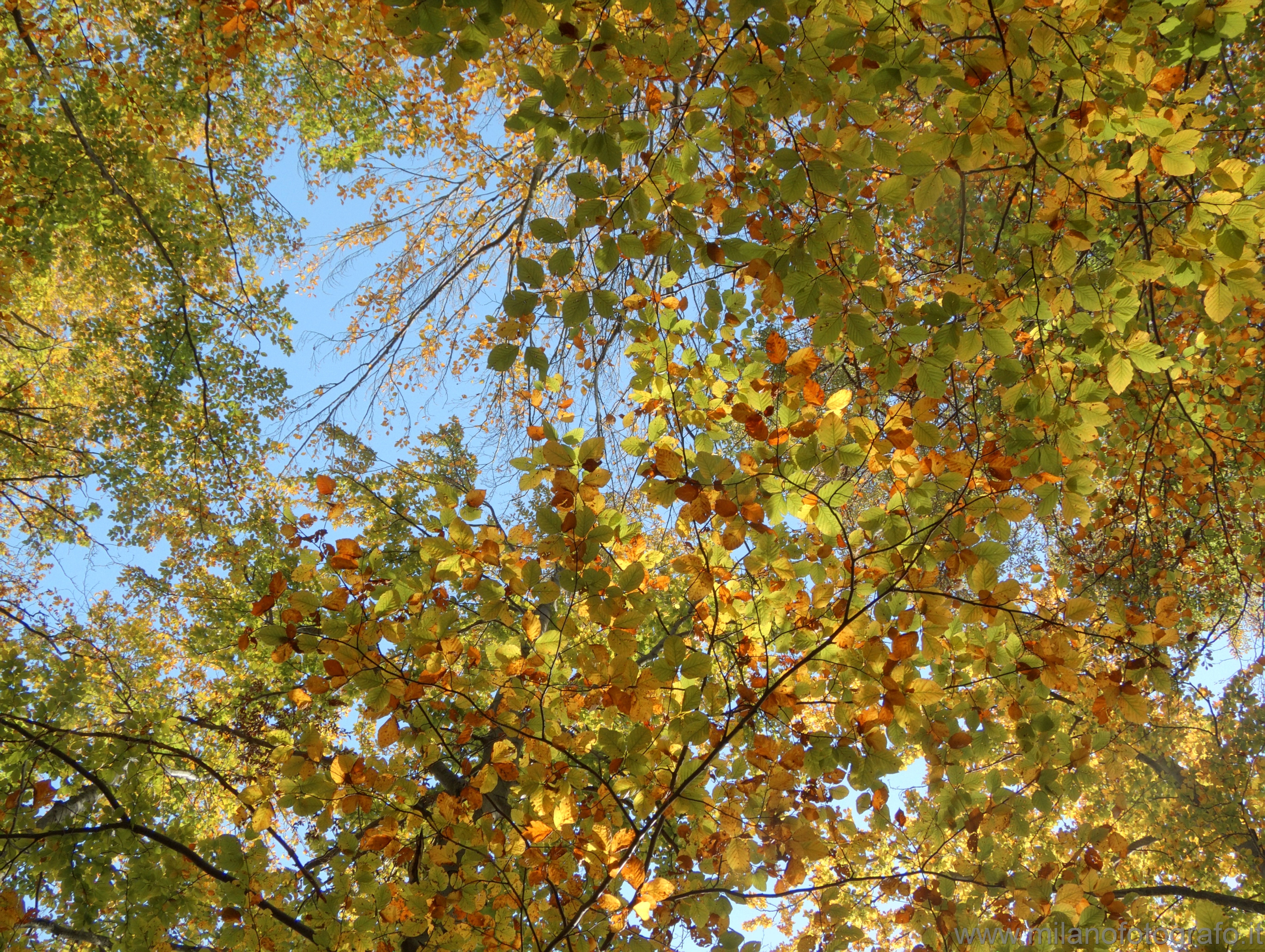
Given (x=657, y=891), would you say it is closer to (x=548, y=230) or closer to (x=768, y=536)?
(x=768, y=536)

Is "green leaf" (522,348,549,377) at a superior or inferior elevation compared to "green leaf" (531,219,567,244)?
inferior

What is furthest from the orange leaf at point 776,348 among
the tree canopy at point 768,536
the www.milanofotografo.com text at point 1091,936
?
the www.milanofotografo.com text at point 1091,936

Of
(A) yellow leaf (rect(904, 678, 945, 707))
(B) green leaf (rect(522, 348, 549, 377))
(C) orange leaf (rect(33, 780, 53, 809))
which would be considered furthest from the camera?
(C) orange leaf (rect(33, 780, 53, 809))

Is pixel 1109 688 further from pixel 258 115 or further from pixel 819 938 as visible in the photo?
pixel 258 115

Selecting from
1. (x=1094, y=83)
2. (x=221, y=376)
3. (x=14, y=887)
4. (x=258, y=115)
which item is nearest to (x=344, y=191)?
(x=258, y=115)

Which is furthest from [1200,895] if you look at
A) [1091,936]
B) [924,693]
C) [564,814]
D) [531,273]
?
[531,273]

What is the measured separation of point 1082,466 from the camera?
1861mm

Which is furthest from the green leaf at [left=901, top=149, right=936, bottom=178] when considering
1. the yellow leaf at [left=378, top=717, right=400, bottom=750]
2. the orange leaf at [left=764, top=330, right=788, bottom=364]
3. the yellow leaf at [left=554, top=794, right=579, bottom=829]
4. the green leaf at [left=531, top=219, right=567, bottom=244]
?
the yellow leaf at [left=378, top=717, right=400, bottom=750]

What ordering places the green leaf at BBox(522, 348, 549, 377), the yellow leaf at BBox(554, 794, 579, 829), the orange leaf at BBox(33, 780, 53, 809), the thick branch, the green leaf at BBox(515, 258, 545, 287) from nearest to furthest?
the green leaf at BBox(515, 258, 545, 287)
the green leaf at BBox(522, 348, 549, 377)
the yellow leaf at BBox(554, 794, 579, 829)
the orange leaf at BBox(33, 780, 53, 809)
the thick branch

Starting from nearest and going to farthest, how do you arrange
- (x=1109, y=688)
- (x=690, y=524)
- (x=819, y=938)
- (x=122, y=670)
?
(x=1109, y=688)
(x=819, y=938)
(x=690, y=524)
(x=122, y=670)

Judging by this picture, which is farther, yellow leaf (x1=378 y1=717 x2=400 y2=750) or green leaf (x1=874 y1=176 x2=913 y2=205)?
yellow leaf (x1=378 y1=717 x2=400 y2=750)

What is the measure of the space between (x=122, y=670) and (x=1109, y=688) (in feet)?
25.6

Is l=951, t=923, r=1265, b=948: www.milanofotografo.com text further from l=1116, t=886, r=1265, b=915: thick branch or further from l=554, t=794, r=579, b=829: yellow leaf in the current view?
l=1116, t=886, r=1265, b=915: thick branch

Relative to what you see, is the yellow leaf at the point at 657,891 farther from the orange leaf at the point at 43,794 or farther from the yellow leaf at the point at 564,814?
the orange leaf at the point at 43,794
